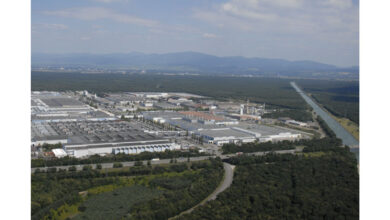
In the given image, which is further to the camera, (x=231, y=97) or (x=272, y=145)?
(x=231, y=97)

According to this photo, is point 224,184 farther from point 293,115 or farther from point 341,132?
point 293,115

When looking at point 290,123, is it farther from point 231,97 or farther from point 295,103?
point 231,97

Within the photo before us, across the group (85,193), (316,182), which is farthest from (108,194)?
(316,182)

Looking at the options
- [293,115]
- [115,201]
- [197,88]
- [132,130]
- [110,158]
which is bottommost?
[115,201]

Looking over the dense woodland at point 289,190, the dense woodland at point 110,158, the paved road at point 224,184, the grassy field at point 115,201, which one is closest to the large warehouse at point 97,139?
the dense woodland at point 110,158

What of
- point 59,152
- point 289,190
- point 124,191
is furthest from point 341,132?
point 59,152

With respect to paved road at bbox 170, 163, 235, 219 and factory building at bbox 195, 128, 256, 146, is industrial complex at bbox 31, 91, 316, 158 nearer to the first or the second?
factory building at bbox 195, 128, 256, 146

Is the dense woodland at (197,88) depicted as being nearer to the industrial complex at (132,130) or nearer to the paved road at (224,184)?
the industrial complex at (132,130)
